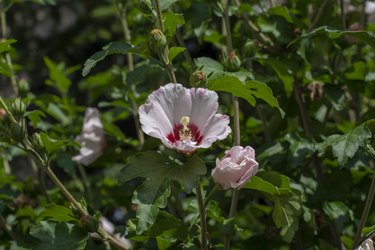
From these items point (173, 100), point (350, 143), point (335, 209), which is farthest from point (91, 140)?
point (350, 143)

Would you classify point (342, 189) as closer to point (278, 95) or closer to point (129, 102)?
point (278, 95)

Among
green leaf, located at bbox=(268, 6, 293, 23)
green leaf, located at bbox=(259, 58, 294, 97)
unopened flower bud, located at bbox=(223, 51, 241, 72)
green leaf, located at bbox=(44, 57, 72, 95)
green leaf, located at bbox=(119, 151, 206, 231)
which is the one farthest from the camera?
green leaf, located at bbox=(44, 57, 72, 95)

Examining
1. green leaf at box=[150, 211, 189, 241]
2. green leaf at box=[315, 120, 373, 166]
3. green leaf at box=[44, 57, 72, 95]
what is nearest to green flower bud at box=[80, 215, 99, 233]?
green leaf at box=[150, 211, 189, 241]

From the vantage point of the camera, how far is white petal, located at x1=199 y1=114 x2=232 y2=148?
138 cm

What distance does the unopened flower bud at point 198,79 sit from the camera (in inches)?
56.9

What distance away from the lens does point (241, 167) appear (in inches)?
55.8

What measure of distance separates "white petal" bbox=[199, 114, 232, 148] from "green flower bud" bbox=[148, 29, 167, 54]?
164 mm

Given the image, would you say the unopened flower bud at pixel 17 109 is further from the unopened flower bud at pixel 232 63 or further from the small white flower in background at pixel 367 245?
the small white flower in background at pixel 367 245

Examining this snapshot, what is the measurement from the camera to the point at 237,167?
142 centimetres

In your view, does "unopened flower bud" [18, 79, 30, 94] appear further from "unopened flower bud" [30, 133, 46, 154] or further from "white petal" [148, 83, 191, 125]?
"white petal" [148, 83, 191, 125]

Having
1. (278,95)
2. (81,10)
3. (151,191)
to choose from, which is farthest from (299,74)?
(81,10)

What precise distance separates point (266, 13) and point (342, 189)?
0.50 meters

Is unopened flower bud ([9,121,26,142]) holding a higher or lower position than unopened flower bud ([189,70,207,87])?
lower

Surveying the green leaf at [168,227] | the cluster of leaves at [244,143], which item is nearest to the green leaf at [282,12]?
the cluster of leaves at [244,143]
